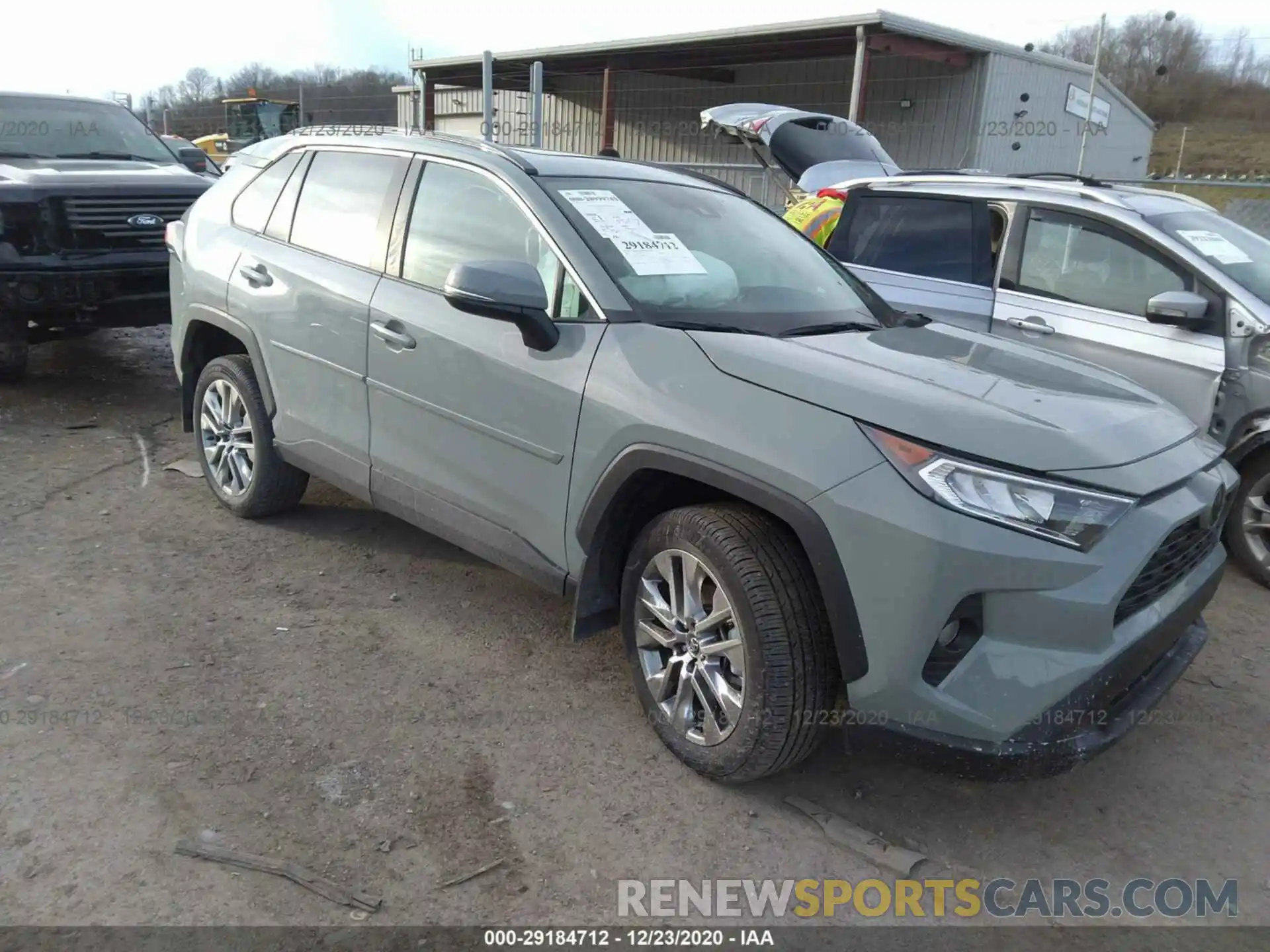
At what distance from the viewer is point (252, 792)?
2787 millimetres

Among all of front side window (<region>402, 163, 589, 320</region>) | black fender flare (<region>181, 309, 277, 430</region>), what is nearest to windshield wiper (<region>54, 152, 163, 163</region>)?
black fender flare (<region>181, 309, 277, 430</region>)

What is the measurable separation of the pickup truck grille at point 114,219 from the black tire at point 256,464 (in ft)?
7.82

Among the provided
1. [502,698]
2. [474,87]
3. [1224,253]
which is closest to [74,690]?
[502,698]

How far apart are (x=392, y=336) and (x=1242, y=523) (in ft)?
13.3

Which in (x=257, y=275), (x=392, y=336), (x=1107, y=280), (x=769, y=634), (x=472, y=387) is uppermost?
(x=1107, y=280)

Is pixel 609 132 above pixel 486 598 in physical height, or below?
above

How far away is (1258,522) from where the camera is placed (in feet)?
15.3

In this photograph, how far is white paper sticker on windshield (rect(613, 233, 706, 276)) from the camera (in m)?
3.23

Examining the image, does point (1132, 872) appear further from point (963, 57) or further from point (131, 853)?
point (963, 57)

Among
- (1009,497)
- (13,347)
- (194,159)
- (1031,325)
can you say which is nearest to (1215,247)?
(1031,325)

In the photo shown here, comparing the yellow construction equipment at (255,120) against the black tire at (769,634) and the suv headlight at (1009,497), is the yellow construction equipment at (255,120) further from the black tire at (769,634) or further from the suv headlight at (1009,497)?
the suv headlight at (1009,497)

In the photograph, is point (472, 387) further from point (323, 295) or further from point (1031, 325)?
point (1031, 325)

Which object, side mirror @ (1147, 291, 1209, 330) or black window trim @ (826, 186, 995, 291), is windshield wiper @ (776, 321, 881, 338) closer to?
side mirror @ (1147, 291, 1209, 330)

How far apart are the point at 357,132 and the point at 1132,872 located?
4.25 m
